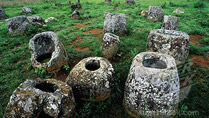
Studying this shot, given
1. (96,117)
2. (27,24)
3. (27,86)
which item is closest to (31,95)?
(27,86)

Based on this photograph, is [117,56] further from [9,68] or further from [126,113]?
[9,68]

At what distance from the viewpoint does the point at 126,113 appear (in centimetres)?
309

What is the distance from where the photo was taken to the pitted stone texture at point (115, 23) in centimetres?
710

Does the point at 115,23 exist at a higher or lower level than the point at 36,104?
higher

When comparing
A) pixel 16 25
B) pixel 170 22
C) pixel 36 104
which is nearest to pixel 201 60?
pixel 170 22

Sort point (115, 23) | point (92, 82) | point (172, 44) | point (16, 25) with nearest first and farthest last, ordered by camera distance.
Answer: point (92, 82), point (172, 44), point (115, 23), point (16, 25)

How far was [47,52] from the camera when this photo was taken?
5.27 metres

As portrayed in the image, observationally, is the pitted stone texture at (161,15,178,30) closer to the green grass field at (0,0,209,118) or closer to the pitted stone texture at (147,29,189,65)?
the green grass field at (0,0,209,118)

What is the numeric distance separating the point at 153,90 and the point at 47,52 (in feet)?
14.2

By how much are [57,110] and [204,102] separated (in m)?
3.54

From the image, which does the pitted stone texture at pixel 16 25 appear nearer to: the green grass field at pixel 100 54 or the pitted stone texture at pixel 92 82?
the green grass field at pixel 100 54

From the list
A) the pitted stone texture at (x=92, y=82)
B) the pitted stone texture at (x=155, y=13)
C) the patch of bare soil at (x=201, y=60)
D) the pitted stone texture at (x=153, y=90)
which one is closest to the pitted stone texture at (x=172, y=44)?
the patch of bare soil at (x=201, y=60)

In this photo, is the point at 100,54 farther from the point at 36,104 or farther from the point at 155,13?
the point at 155,13

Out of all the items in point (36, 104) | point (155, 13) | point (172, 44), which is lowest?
point (36, 104)
